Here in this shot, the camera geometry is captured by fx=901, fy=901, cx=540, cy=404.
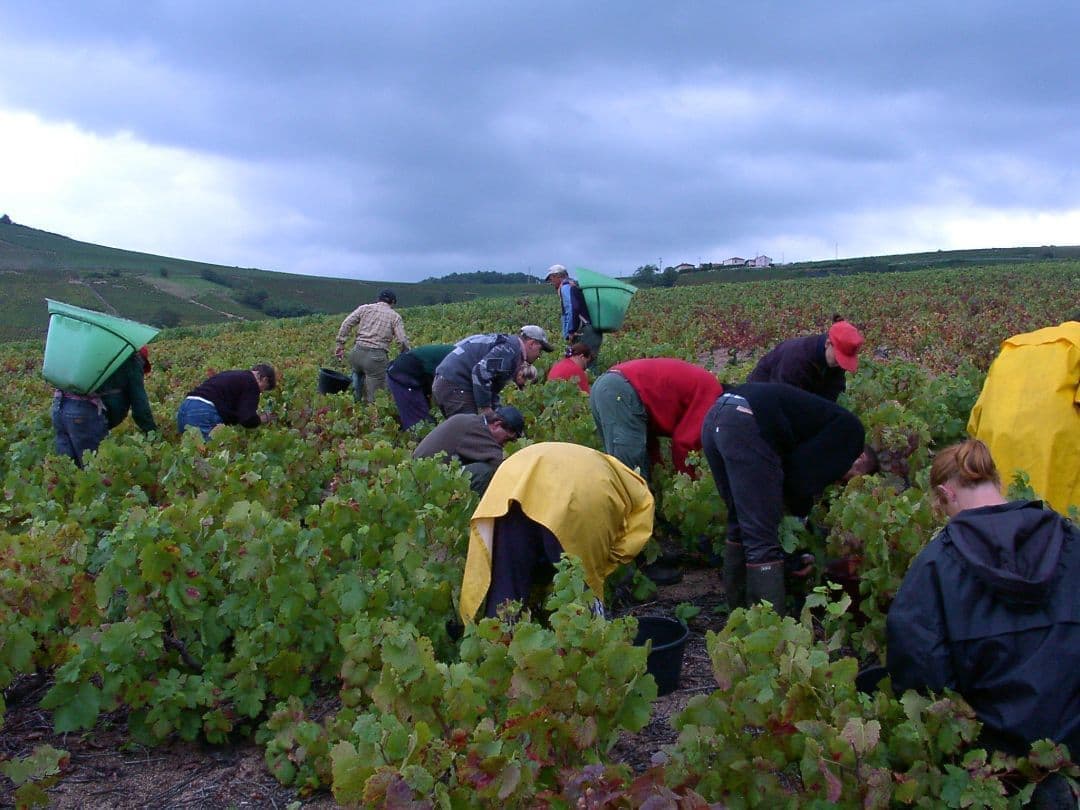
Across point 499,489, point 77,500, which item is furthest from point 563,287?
point 499,489

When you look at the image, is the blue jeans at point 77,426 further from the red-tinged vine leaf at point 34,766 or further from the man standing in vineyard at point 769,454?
the man standing in vineyard at point 769,454

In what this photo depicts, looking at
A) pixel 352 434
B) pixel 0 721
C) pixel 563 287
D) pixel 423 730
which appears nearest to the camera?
pixel 423 730

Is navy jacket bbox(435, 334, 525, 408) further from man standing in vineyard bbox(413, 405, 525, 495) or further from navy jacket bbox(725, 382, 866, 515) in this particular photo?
navy jacket bbox(725, 382, 866, 515)

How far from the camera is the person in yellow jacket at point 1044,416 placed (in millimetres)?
3809

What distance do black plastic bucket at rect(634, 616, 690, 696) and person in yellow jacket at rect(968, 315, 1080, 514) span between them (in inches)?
62.0

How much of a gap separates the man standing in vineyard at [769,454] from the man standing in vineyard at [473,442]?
1.40 metres

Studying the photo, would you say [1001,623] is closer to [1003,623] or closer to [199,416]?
[1003,623]

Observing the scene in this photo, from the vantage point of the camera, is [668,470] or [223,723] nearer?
[223,723]

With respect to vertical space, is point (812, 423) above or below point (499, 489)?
above

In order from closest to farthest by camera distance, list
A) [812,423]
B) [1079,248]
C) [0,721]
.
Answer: [0,721], [812,423], [1079,248]

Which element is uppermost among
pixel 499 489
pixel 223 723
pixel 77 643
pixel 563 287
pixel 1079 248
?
pixel 1079 248

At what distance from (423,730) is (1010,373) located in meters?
3.18

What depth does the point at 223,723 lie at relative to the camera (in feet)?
10.7

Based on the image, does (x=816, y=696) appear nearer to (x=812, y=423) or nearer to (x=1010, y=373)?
(x=812, y=423)
